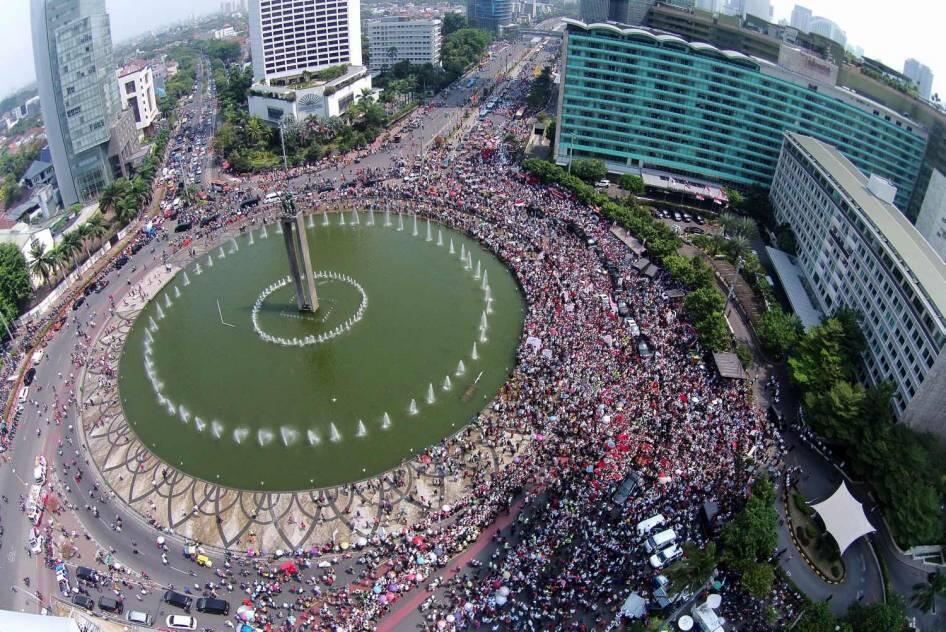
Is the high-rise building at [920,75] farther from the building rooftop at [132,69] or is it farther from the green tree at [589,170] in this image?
the building rooftop at [132,69]

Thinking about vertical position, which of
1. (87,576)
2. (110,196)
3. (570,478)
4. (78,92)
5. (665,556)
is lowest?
(87,576)

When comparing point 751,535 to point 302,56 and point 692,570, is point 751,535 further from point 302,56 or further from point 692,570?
point 302,56

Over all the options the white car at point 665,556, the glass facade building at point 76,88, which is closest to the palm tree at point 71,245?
the glass facade building at point 76,88

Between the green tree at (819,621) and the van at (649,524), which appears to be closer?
the green tree at (819,621)

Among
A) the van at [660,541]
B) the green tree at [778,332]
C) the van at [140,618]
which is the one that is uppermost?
the green tree at [778,332]

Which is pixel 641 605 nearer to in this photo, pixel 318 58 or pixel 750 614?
pixel 750 614

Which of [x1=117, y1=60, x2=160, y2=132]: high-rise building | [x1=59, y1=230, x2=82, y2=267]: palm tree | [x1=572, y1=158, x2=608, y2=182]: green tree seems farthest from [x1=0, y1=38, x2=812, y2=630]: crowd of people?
[x1=117, y1=60, x2=160, y2=132]: high-rise building

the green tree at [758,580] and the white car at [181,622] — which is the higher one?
the green tree at [758,580]

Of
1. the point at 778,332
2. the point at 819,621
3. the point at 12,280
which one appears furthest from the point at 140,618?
the point at 778,332
